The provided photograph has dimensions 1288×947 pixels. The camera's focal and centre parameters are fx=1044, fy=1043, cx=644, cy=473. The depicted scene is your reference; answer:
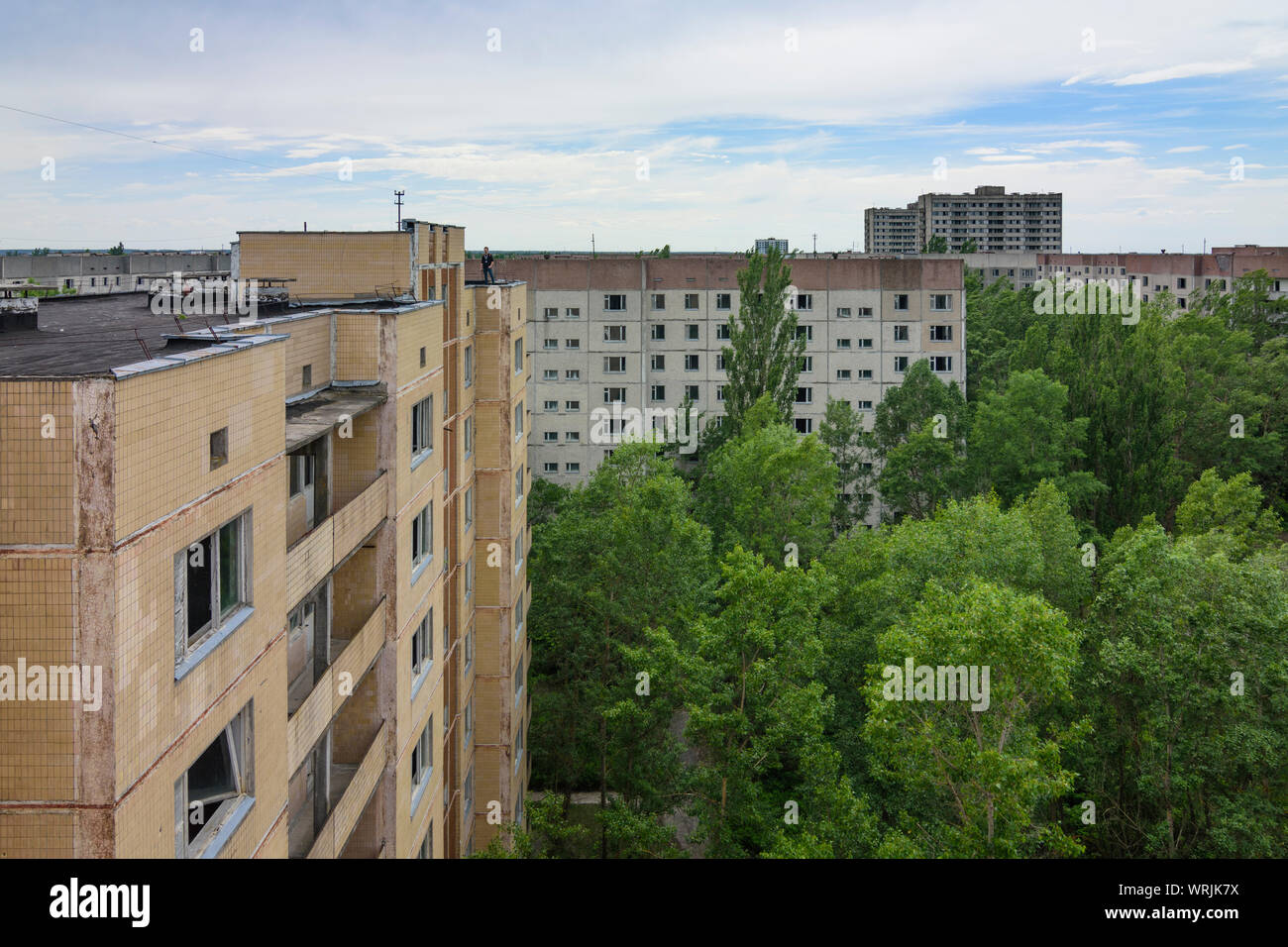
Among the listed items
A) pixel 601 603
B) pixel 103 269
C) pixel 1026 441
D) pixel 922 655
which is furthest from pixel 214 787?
pixel 1026 441

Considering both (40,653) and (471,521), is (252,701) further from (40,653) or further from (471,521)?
(471,521)

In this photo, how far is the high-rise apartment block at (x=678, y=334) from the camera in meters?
56.9

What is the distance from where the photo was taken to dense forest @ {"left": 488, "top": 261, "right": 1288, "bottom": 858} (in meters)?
19.8

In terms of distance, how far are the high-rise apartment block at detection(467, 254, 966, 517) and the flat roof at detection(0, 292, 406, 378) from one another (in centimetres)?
3599

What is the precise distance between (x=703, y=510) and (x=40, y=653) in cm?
3585

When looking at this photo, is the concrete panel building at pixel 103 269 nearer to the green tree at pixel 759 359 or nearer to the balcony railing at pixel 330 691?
the balcony railing at pixel 330 691

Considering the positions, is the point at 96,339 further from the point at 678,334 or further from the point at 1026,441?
the point at 678,334

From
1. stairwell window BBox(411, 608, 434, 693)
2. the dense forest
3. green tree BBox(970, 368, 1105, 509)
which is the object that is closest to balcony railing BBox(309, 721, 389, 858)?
stairwell window BBox(411, 608, 434, 693)

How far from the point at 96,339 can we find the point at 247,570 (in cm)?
586

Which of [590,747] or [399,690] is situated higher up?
[399,690]

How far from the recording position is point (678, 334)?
57625 millimetres
